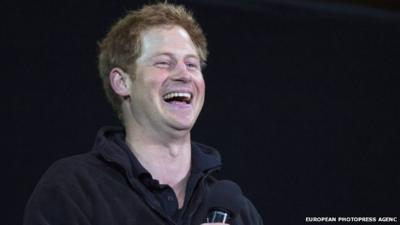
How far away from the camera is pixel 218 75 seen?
2131 millimetres

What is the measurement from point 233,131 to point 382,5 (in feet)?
2.57

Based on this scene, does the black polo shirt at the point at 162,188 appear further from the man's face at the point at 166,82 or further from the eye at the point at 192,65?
the eye at the point at 192,65

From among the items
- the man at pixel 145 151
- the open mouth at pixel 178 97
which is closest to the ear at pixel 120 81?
the man at pixel 145 151

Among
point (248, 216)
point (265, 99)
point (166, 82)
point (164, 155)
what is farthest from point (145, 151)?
point (265, 99)

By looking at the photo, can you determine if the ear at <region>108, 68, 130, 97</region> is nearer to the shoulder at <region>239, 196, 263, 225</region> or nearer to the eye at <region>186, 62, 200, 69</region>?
the eye at <region>186, 62, 200, 69</region>

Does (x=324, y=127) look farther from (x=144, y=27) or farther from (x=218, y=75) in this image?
(x=144, y=27)

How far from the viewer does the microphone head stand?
107cm

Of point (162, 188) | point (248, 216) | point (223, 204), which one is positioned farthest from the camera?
point (248, 216)

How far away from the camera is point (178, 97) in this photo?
54.4 inches

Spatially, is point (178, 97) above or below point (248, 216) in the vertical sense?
above

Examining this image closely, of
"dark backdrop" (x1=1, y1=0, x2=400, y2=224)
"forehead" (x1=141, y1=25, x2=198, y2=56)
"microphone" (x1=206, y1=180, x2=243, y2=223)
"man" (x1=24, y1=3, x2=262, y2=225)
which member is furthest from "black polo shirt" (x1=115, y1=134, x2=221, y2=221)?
"dark backdrop" (x1=1, y1=0, x2=400, y2=224)

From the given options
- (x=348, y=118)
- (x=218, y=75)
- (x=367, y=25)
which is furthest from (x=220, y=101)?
(x=367, y=25)

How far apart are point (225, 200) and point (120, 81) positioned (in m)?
0.49

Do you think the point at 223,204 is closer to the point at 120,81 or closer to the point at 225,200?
the point at 225,200
